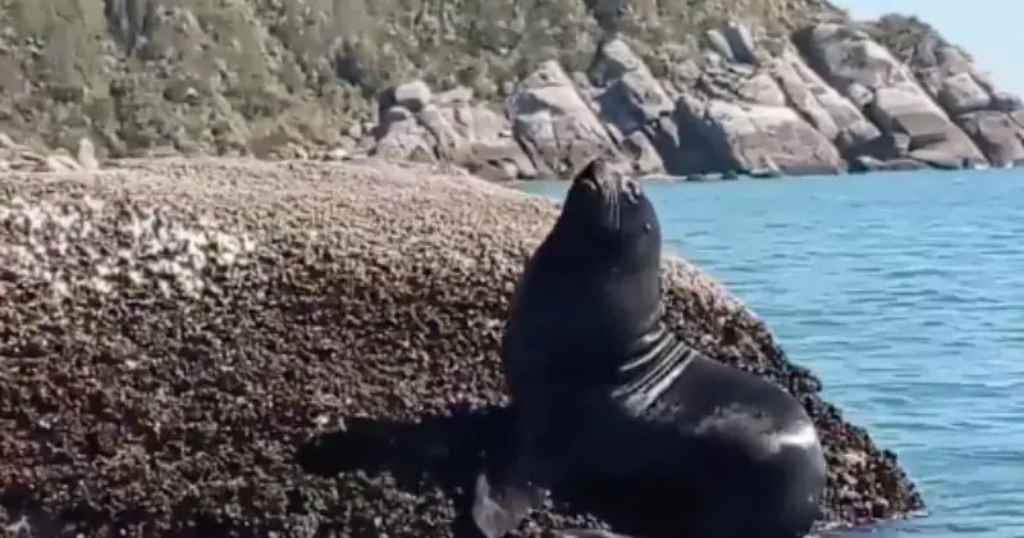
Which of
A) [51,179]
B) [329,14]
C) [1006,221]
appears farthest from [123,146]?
[51,179]

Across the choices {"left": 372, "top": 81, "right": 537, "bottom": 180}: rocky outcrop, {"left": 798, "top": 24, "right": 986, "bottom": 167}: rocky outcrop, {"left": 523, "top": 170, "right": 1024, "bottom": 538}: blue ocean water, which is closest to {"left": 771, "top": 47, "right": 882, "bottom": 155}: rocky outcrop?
{"left": 798, "top": 24, "right": 986, "bottom": 167}: rocky outcrop

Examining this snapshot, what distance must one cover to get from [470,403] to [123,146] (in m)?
75.0

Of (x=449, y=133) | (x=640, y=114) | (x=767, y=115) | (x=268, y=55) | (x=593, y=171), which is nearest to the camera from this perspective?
(x=593, y=171)

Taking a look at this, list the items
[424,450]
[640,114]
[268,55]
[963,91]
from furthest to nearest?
[268,55] < [963,91] < [640,114] < [424,450]

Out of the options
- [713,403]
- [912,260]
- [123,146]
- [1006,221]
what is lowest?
[123,146]

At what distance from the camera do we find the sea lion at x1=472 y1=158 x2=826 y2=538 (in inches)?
332

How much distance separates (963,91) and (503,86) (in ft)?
60.9

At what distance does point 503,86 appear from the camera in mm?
97688

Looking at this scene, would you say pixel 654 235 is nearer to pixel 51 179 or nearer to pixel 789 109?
pixel 51 179

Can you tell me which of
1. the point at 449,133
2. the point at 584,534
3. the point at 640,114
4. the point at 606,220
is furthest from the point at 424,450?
the point at 640,114

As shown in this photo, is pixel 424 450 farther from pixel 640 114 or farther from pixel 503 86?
pixel 503 86

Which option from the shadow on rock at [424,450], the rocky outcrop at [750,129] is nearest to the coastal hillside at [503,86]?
the rocky outcrop at [750,129]

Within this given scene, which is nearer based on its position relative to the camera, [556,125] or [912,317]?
[912,317]

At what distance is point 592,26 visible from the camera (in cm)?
10612
